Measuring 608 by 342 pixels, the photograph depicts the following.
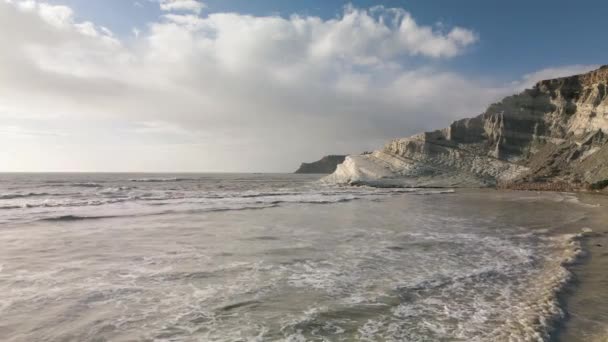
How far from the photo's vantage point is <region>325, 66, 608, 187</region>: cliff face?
139 ft

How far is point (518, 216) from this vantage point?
712 inches

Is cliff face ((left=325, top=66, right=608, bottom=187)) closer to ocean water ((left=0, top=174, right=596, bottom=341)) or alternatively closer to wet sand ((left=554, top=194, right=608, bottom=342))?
ocean water ((left=0, top=174, right=596, bottom=341))

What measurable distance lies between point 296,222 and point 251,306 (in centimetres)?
1074

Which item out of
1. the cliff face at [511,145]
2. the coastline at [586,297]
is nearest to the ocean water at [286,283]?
the coastline at [586,297]

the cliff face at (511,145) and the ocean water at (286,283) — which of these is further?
the cliff face at (511,145)

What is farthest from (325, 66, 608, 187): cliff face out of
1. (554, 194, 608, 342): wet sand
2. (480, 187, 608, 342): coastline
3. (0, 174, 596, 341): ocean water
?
(554, 194, 608, 342): wet sand

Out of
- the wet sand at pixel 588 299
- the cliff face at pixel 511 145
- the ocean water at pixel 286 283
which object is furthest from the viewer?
the cliff face at pixel 511 145

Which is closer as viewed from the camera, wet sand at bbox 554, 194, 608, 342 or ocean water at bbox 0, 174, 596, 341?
wet sand at bbox 554, 194, 608, 342

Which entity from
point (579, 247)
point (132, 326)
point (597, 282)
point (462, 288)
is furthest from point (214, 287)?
point (579, 247)

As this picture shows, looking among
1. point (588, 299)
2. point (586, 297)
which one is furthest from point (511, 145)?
point (588, 299)

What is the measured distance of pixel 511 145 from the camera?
49.9 metres

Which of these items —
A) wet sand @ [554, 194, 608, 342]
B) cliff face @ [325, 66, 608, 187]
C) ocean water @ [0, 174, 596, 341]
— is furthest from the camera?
cliff face @ [325, 66, 608, 187]

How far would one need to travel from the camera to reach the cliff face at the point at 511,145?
4222cm

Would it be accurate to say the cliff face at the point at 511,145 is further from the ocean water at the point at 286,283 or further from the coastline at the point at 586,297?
the coastline at the point at 586,297
